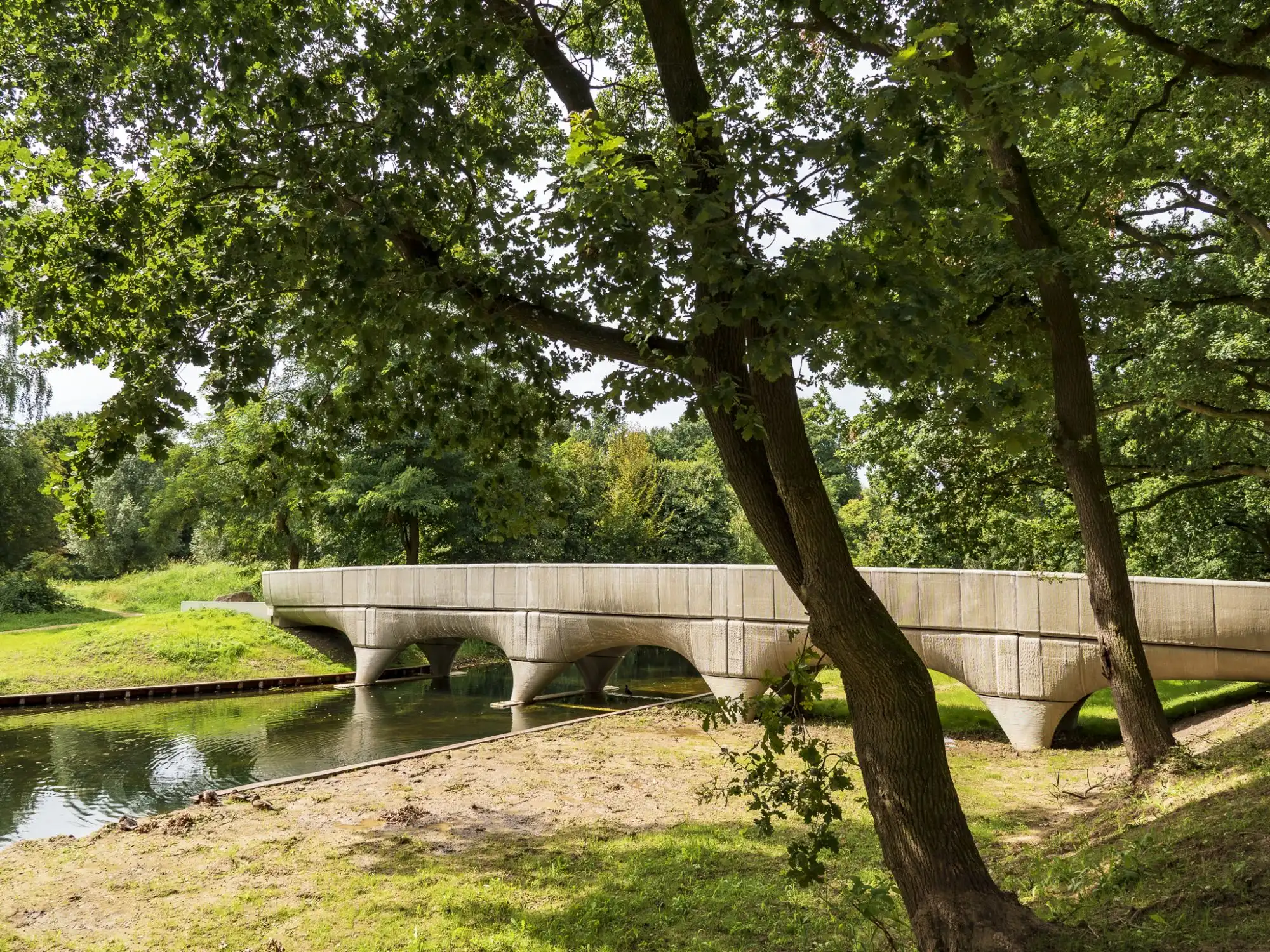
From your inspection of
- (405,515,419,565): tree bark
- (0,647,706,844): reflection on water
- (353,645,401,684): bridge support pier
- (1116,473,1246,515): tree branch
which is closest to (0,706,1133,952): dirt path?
(0,647,706,844): reflection on water

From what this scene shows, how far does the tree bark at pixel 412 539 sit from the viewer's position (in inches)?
1223

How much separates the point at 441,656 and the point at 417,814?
1630 cm

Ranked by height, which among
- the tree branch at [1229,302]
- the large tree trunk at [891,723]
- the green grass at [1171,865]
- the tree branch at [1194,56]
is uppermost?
the tree branch at [1194,56]

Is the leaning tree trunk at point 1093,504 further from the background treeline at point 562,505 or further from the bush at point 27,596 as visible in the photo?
the bush at point 27,596

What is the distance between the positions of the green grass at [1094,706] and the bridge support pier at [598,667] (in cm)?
518

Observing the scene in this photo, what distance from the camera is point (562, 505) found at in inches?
1278

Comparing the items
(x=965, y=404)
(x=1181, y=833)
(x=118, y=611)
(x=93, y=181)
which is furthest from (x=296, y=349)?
(x=118, y=611)

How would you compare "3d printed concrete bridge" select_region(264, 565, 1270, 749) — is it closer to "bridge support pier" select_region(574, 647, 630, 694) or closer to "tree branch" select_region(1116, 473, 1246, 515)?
"bridge support pier" select_region(574, 647, 630, 694)

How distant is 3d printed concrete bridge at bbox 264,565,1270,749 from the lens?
1275cm

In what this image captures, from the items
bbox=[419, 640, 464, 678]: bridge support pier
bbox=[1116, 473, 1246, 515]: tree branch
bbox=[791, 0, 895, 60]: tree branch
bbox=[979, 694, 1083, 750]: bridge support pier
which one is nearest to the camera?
bbox=[791, 0, 895, 60]: tree branch

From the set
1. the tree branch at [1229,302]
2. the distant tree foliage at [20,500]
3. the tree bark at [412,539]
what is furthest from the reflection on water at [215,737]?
the tree branch at [1229,302]

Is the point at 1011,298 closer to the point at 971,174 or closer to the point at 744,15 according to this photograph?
the point at 744,15

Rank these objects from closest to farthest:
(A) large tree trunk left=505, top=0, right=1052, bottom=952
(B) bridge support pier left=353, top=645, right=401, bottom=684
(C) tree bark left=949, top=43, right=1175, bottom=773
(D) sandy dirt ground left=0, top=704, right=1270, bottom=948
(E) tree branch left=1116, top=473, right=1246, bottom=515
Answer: (A) large tree trunk left=505, top=0, right=1052, bottom=952, (D) sandy dirt ground left=0, top=704, right=1270, bottom=948, (C) tree bark left=949, top=43, right=1175, bottom=773, (E) tree branch left=1116, top=473, right=1246, bottom=515, (B) bridge support pier left=353, top=645, right=401, bottom=684

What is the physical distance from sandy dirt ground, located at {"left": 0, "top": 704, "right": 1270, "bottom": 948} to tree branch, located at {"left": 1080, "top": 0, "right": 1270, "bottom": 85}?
22.7 feet
